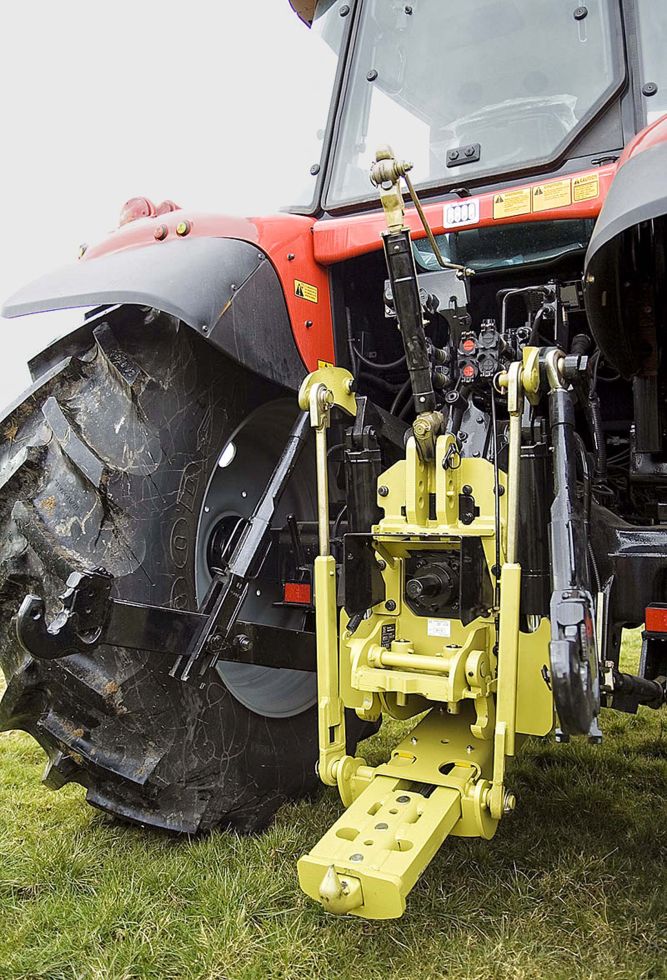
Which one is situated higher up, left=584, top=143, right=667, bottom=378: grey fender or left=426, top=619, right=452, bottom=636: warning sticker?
left=584, top=143, right=667, bottom=378: grey fender

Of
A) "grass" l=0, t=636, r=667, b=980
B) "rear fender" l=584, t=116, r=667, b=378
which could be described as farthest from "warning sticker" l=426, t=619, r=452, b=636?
"rear fender" l=584, t=116, r=667, b=378

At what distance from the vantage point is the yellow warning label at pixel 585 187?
7.06ft

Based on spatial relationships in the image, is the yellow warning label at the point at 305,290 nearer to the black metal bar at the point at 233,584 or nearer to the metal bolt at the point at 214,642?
the black metal bar at the point at 233,584

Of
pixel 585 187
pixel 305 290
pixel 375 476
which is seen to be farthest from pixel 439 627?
pixel 585 187

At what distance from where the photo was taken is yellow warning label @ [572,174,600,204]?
2150mm

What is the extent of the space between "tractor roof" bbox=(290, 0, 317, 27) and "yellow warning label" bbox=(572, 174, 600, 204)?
1363 mm

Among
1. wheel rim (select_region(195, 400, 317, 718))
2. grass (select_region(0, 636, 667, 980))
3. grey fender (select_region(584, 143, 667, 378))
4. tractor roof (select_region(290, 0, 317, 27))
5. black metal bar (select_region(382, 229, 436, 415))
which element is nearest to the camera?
grey fender (select_region(584, 143, 667, 378))

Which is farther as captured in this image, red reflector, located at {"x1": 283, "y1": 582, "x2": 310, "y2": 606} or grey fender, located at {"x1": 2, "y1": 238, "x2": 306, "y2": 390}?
red reflector, located at {"x1": 283, "y1": 582, "x2": 310, "y2": 606}

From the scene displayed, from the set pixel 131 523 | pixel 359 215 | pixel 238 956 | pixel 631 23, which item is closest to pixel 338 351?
pixel 359 215

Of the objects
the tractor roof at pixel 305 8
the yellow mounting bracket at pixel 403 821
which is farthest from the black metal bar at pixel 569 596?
the tractor roof at pixel 305 8

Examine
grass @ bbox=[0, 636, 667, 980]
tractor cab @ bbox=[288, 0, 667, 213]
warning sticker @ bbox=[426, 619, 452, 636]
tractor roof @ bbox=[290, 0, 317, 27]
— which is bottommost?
grass @ bbox=[0, 636, 667, 980]

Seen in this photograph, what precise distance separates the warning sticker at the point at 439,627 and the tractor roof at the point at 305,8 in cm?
216

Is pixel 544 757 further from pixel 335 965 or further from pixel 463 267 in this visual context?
pixel 463 267

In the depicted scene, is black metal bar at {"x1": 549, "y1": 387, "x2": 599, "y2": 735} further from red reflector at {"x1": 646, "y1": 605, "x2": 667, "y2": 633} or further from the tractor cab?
the tractor cab
